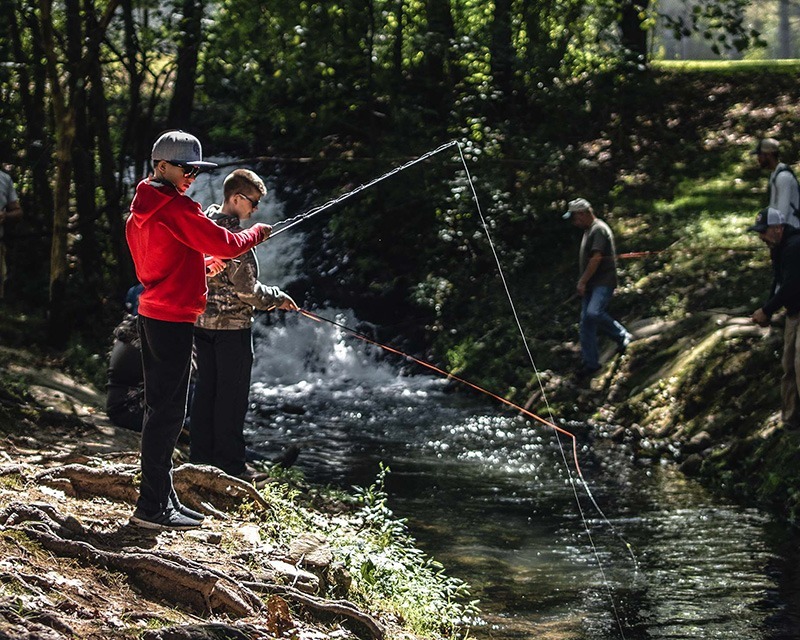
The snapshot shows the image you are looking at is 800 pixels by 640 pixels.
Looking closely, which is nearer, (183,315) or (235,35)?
(183,315)

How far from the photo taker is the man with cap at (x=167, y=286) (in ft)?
19.3

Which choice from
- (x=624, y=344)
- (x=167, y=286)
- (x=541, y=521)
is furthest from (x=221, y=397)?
(x=624, y=344)

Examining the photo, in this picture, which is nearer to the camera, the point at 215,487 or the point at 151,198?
the point at 151,198

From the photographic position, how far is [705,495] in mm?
10664

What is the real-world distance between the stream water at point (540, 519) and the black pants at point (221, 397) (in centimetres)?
175

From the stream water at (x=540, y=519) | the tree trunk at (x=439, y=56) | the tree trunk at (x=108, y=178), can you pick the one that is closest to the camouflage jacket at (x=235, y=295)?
the stream water at (x=540, y=519)

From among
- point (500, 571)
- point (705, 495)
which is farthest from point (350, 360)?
point (500, 571)

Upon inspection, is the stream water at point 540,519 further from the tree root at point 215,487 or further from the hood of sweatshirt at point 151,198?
the hood of sweatshirt at point 151,198

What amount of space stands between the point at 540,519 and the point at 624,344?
5.23 meters

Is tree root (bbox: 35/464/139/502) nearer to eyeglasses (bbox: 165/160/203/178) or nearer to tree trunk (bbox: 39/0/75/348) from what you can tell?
eyeglasses (bbox: 165/160/203/178)

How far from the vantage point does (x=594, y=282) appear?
1441 centimetres

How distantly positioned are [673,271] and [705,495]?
6289mm

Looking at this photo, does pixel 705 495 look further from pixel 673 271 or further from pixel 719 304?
pixel 673 271

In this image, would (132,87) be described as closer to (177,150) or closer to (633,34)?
(177,150)
